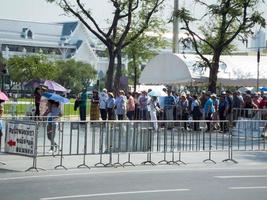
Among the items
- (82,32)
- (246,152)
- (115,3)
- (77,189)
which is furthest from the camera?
(82,32)

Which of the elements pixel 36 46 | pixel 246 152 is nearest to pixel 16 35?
pixel 36 46

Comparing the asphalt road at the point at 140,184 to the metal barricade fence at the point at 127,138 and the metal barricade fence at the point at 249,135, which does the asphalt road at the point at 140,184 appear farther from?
the metal barricade fence at the point at 249,135

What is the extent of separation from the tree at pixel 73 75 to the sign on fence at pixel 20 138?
89692 mm

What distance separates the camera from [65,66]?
4230 inches

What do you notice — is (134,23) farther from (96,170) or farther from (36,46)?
(36,46)

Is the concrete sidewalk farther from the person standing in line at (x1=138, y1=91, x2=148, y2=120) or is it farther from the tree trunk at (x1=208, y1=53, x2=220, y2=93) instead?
the tree trunk at (x1=208, y1=53, x2=220, y2=93)

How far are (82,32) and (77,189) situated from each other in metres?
144

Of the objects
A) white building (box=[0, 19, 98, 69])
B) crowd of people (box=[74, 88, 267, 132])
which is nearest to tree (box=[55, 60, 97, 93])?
white building (box=[0, 19, 98, 69])

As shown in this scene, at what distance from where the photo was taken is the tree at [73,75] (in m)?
106

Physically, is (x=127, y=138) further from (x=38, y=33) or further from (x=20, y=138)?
(x=38, y=33)

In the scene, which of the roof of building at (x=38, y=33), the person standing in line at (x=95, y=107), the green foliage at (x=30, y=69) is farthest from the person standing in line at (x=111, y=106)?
the roof of building at (x=38, y=33)

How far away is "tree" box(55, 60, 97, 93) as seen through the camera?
106062 millimetres

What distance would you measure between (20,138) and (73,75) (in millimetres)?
94135

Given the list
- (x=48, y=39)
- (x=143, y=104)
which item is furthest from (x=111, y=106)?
(x=48, y=39)
